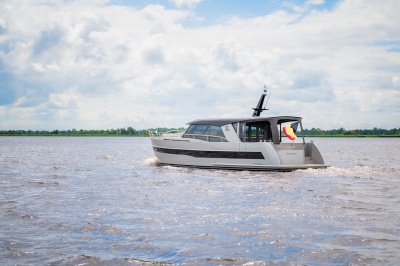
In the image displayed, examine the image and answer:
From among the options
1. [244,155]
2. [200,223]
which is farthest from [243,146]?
[200,223]

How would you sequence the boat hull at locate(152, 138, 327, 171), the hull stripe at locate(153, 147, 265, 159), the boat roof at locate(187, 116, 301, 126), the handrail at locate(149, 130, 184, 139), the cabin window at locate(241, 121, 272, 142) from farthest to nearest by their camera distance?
the handrail at locate(149, 130, 184, 139) < the cabin window at locate(241, 121, 272, 142) < the boat roof at locate(187, 116, 301, 126) < the hull stripe at locate(153, 147, 265, 159) < the boat hull at locate(152, 138, 327, 171)

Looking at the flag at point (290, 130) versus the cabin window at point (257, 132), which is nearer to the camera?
the flag at point (290, 130)

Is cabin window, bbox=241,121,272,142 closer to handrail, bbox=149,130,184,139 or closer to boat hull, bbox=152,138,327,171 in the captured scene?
boat hull, bbox=152,138,327,171

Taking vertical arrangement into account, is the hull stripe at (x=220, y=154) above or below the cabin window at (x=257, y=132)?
below

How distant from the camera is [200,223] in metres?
13.0

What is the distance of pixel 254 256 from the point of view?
9.73m

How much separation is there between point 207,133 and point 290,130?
4968mm

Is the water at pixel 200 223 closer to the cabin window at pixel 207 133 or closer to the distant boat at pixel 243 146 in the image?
the distant boat at pixel 243 146

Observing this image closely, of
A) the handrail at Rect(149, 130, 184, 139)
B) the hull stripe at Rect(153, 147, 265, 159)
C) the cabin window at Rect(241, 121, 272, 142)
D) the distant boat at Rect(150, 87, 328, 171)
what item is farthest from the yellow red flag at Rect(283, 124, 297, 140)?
the handrail at Rect(149, 130, 184, 139)

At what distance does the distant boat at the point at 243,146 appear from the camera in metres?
27.1

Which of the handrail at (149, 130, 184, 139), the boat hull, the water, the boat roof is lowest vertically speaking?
the water

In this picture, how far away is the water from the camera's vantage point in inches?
383

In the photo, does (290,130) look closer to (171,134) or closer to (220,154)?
(220,154)

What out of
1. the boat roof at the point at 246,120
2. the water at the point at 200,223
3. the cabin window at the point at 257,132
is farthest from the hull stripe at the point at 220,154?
the water at the point at 200,223
